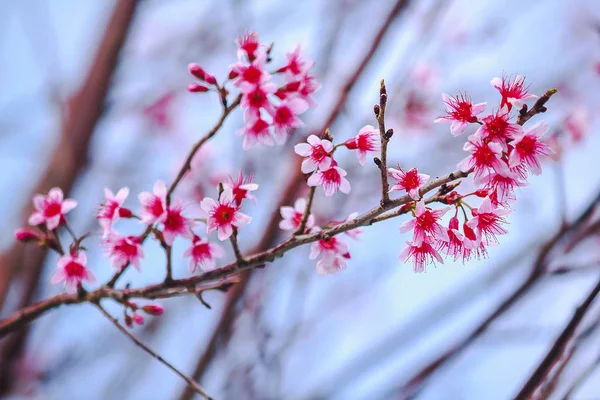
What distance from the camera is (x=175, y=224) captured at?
4.37 feet

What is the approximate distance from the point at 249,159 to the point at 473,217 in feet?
8.20

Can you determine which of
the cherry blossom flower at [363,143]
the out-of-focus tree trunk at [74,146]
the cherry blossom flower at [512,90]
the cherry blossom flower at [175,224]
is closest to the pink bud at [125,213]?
the cherry blossom flower at [175,224]

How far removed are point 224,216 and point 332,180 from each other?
0.29 meters

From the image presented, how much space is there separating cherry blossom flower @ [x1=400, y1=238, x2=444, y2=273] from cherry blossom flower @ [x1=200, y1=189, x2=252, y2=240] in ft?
1.40

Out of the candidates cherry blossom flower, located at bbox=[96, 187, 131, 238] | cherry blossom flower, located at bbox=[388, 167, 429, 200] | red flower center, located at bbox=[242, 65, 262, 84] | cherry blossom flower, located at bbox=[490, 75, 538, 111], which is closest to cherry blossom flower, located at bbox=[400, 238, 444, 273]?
cherry blossom flower, located at bbox=[388, 167, 429, 200]

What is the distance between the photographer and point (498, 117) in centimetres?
112

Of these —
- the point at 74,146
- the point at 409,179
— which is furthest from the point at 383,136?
the point at 74,146

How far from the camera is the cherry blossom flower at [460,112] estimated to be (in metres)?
1.20

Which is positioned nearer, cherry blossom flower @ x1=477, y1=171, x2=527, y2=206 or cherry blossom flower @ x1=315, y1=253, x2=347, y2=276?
cherry blossom flower @ x1=477, y1=171, x2=527, y2=206

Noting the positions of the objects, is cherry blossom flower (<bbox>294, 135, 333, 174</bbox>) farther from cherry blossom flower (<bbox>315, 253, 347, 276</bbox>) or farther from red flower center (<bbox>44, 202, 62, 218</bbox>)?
red flower center (<bbox>44, 202, 62, 218</bbox>)

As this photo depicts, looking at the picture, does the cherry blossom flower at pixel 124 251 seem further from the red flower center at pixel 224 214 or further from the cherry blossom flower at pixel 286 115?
the cherry blossom flower at pixel 286 115

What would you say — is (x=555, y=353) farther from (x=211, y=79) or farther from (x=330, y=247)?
Result: (x=211, y=79)

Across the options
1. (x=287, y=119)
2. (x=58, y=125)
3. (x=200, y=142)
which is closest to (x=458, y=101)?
(x=287, y=119)

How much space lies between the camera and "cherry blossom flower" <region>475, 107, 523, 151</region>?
110 centimetres
